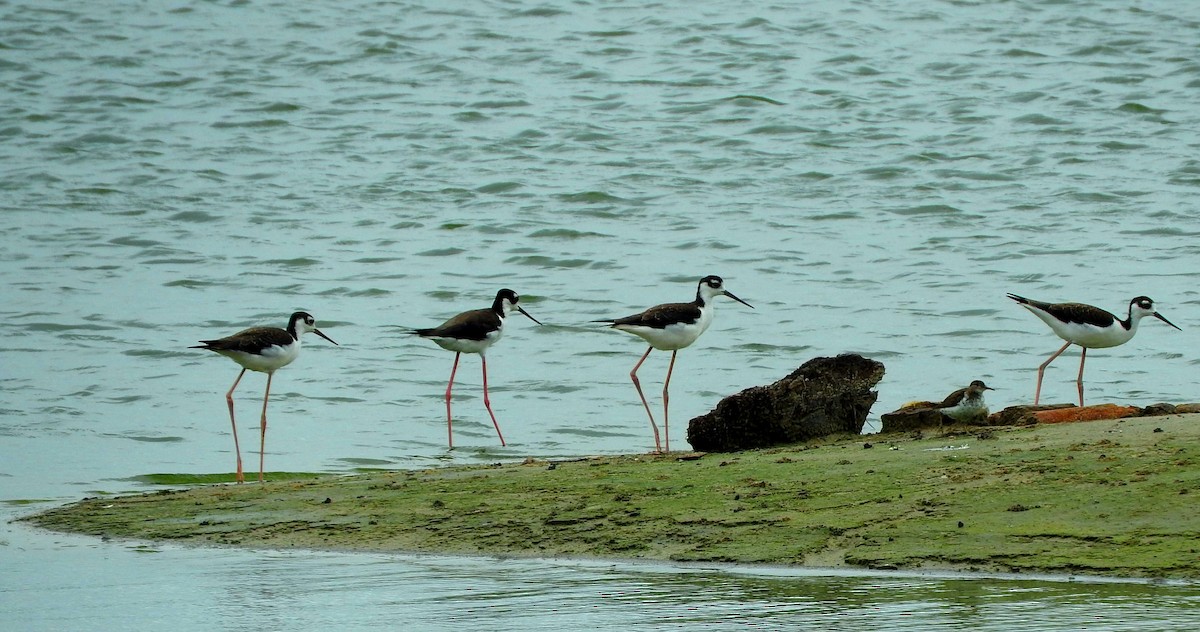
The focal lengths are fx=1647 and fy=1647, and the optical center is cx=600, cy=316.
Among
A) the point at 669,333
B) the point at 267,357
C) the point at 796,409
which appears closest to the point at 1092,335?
the point at 669,333

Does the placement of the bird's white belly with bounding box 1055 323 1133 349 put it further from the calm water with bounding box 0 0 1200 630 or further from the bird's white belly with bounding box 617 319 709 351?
the bird's white belly with bounding box 617 319 709 351

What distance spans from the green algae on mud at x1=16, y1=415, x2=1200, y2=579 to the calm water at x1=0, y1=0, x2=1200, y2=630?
0.36 meters

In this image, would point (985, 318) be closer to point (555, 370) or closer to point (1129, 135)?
point (555, 370)

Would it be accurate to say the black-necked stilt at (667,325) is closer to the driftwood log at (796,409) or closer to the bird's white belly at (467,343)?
the bird's white belly at (467,343)

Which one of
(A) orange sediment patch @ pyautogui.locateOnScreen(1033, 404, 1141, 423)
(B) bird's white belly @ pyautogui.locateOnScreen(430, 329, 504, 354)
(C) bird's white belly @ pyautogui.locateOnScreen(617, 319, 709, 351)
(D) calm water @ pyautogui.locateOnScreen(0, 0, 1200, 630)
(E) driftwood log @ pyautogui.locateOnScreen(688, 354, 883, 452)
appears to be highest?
(A) orange sediment patch @ pyautogui.locateOnScreen(1033, 404, 1141, 423)

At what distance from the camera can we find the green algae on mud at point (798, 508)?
743 centimetres

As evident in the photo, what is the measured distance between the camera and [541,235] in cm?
2266

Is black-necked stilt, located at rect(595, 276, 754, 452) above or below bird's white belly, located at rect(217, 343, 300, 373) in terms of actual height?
above

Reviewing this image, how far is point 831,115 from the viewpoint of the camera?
1141 inches

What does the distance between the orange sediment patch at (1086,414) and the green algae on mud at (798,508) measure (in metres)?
0.37

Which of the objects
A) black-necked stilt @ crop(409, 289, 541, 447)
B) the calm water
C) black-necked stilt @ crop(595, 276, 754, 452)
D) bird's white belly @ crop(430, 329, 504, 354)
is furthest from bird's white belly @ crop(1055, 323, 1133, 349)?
bird's white belly @ crop(430, 329, 504, 354)

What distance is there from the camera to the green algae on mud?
24.4 feet

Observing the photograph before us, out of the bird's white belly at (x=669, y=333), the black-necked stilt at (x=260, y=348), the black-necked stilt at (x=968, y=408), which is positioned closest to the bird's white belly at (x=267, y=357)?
the black-necked stilt at (x=260, y=348)

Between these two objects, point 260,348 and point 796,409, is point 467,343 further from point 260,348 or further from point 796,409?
point 796,409
